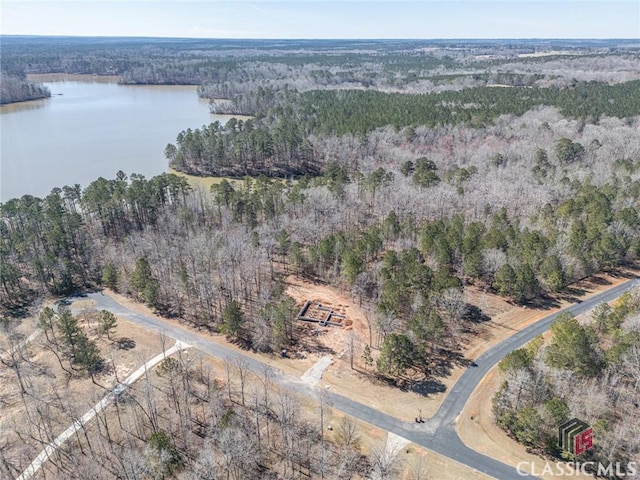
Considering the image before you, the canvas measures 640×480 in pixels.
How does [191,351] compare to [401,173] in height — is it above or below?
below

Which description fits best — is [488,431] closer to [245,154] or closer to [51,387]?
[51,387]

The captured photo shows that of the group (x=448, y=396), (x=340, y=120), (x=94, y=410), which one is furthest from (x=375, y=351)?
(x=340, y=120)

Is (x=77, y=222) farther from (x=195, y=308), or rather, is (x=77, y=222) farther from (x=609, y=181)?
(x=609, y=181)

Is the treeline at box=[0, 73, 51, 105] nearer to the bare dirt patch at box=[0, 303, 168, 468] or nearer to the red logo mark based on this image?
the bare dirt patch at box=[0, 303, 168, 468]

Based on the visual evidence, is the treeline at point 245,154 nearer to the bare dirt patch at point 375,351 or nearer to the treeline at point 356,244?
the treeline at point 356,244

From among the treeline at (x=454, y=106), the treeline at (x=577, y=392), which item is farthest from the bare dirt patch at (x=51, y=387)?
the treeline at (x=454, y=106)

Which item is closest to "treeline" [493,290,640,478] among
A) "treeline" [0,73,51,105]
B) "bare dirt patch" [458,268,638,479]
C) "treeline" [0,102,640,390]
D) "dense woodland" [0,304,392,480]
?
"bare dirt patch" [458,268,638,479]

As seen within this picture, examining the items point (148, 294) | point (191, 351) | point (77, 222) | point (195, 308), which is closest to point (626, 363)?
point (191, 351)
